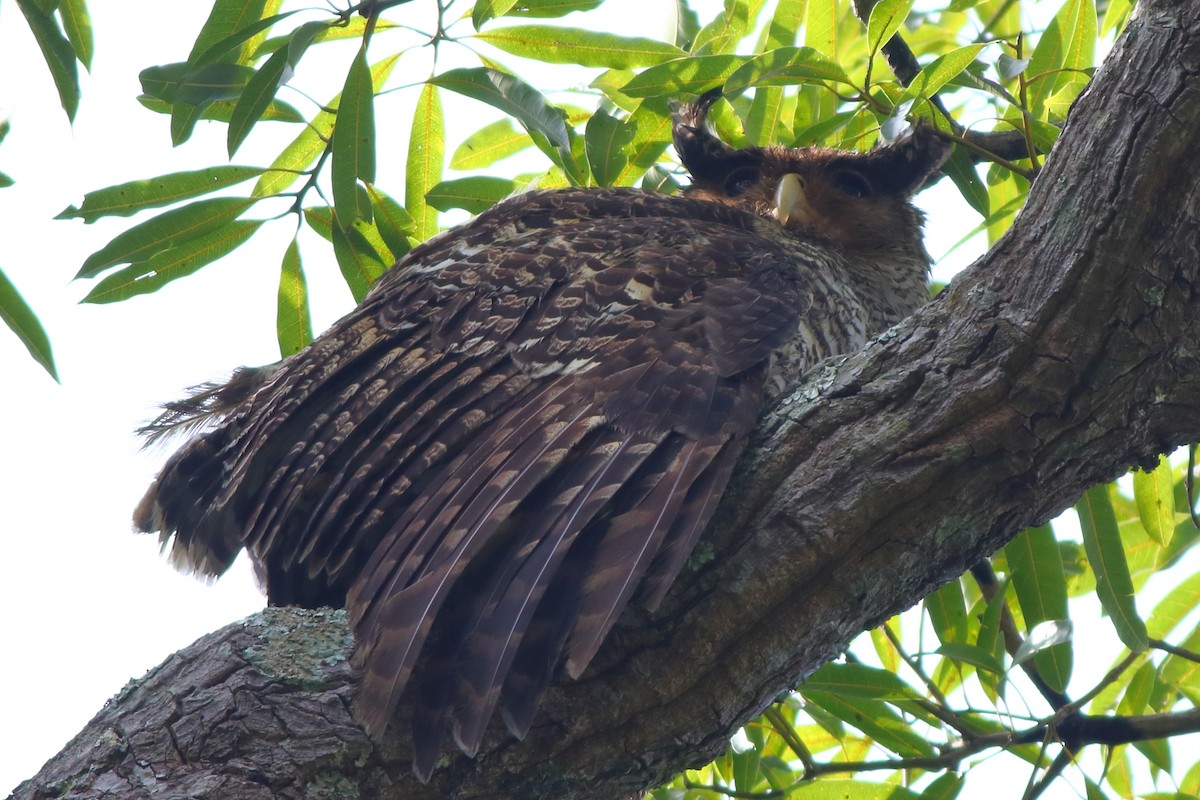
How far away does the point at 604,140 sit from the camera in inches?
130

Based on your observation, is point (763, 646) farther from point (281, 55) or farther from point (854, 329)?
point (281, 55)

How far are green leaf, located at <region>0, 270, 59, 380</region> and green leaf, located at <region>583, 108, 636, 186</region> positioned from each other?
1472mm

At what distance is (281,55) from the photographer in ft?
9.43

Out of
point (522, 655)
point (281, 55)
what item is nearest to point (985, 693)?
point (522, 655)

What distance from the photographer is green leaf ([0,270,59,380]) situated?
108 inches

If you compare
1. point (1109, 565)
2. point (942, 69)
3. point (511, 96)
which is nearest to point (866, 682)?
point (1109, 565)

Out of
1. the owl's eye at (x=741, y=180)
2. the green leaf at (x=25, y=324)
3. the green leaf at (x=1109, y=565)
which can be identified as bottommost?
the green leaf at (x=1109, y=565)

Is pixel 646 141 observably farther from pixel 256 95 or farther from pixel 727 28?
pixel 256 95

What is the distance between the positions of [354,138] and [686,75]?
88 cm

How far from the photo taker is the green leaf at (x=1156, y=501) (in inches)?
133

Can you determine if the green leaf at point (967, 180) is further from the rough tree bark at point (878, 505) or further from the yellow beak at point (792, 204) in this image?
the rough tree bark at point (878, 505)

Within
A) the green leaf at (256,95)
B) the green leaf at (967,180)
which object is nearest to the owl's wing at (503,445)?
the green leaf at (256,95)

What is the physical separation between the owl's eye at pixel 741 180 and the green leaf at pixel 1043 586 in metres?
1.94

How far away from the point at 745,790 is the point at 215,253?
2126 mm
